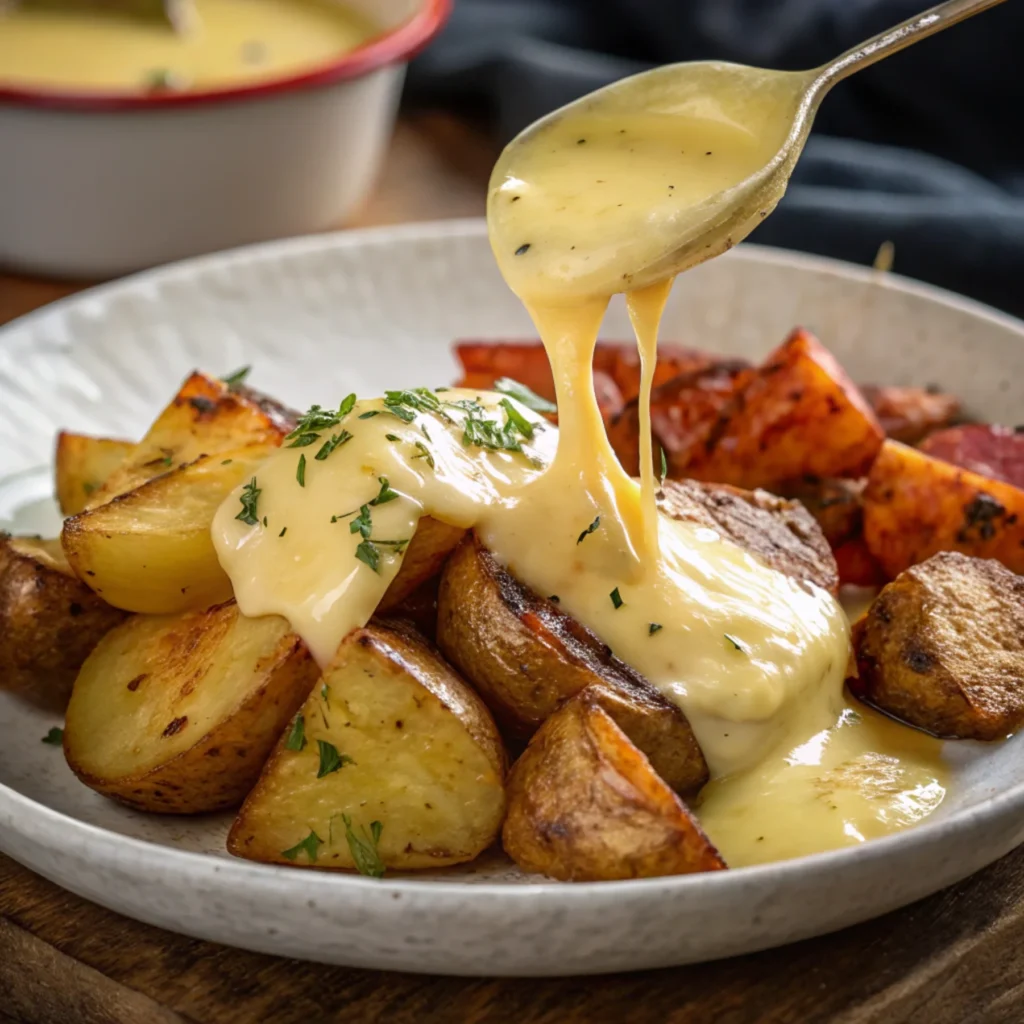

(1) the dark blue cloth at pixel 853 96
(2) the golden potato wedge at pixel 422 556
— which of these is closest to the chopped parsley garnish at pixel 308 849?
(2) the golden potato wedge at pixel 422 556

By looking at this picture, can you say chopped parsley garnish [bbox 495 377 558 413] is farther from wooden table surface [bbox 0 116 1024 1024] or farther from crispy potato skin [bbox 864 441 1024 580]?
wooden table surface [bbox 0 116 1024 1024]

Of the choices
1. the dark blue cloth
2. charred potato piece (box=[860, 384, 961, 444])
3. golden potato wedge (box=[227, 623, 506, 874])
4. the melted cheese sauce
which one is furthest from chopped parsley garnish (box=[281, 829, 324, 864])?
the dark blue cloth

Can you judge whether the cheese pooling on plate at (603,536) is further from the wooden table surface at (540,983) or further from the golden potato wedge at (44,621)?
the golden potato wedge at (44,621)

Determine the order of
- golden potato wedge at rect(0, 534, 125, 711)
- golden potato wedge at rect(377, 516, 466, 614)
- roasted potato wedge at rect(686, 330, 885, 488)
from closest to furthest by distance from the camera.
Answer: golden potato wedge at rect(377, 516, 466, 614)
golden potato wedge at rect(0, 534, 125, 711)
roasted potato wedge at rect(686, 330, 885, 488)

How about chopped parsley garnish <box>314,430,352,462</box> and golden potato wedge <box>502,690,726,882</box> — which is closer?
golden potato wedge <box>502,690,726,882</box>

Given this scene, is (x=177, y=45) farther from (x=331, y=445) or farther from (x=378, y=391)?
(x=331, y=445)

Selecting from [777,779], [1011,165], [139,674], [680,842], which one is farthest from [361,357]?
[1011,165]
